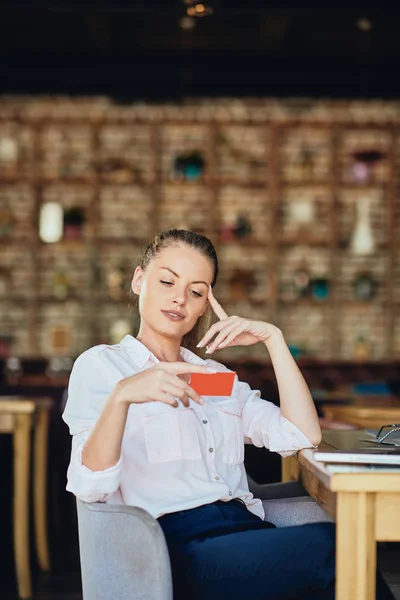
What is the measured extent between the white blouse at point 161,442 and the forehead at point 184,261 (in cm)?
20

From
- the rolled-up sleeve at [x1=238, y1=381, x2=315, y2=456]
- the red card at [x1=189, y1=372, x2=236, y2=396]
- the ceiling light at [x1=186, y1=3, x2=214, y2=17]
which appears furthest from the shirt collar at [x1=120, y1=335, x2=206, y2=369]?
the ceiling light at [x1=186, y1=3, x2=214, y2=17]

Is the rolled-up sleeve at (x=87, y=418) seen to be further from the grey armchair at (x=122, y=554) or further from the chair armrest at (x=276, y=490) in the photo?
the chair armrest at (x=276, y=490)

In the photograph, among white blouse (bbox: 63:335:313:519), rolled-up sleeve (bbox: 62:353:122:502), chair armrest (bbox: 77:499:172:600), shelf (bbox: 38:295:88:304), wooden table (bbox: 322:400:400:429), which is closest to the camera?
chair armrest (bbox: 77:499:172:600)

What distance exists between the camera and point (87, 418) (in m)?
1.89

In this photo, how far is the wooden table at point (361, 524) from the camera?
153cm

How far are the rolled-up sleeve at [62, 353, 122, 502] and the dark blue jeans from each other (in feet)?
0.67

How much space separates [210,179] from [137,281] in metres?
5.97

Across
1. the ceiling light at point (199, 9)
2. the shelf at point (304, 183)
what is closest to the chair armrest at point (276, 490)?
→ the ceiling light at point (199, 9)

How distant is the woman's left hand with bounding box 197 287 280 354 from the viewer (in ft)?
6.82

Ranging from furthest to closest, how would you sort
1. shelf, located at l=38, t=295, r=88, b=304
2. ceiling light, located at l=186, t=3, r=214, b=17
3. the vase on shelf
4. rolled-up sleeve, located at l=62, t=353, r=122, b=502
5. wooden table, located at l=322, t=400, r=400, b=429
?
1. shelf, located at l=38, t=295, r=88, b=304
2. the vase on shelf
3. ceiling light, located at l=186, t=3, r=214, b=17
4. wooden table, located at l=322, t=400, r=400, b=429
5. rolled-up sleeve, located at l=62, t=353, r=122, b=502

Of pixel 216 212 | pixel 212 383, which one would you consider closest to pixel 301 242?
pixel 216 212

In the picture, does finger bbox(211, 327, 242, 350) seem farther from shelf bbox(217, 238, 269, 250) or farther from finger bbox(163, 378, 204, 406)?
shelf bbox(217, 238, 269, 250)

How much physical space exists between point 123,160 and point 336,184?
1.94 m

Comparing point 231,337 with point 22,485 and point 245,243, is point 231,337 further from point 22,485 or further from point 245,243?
point 245,243
